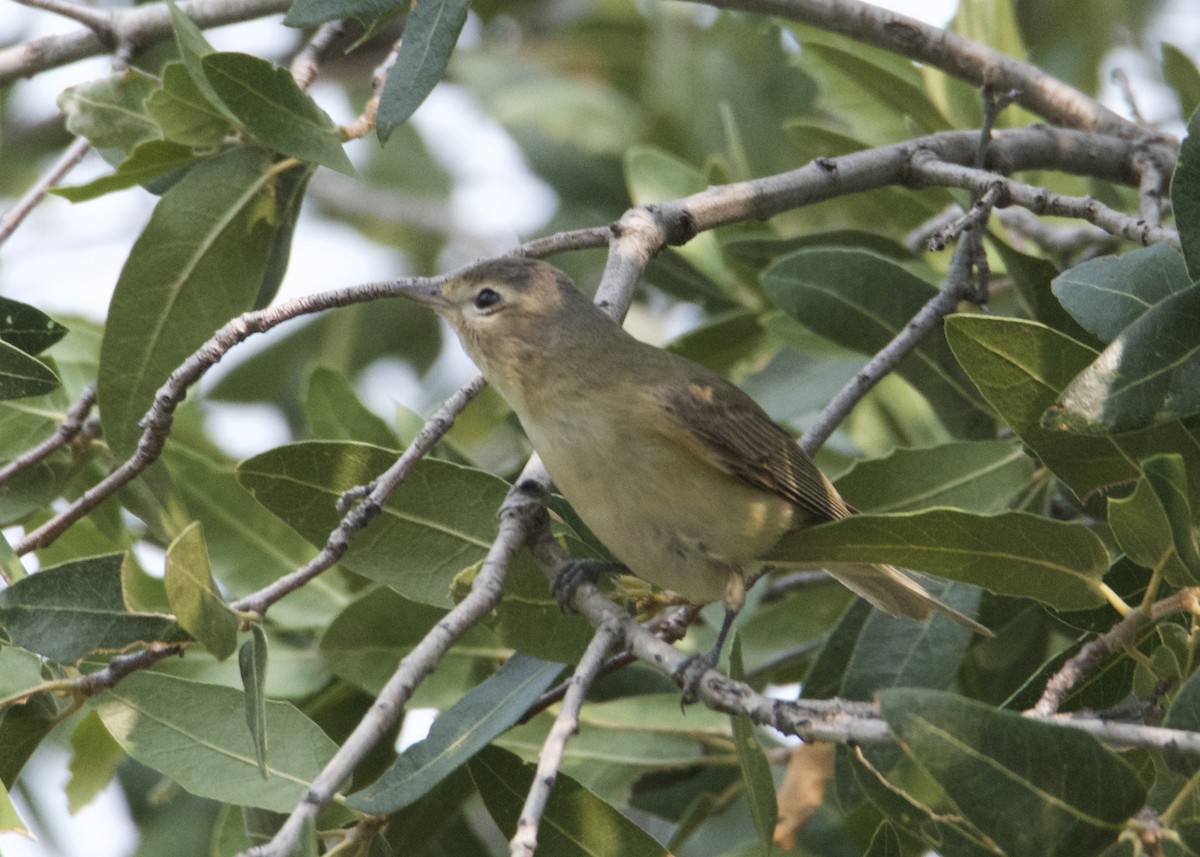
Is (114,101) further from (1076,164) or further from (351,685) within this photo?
(1076,164)

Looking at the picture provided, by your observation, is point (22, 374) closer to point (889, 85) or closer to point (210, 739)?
point (210, 739)

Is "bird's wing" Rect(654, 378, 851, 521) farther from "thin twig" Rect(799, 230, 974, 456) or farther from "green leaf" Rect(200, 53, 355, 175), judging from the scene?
"green leaf" Rect(200, 53, 355, 175)

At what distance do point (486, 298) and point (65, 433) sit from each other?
117 centimetres

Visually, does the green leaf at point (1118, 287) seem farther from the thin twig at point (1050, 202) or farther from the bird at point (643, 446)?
the bird at point (643, 446)

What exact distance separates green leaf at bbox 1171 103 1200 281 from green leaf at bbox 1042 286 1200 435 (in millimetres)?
110

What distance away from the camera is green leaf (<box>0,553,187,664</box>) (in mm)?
2662

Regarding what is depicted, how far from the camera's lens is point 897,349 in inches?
134

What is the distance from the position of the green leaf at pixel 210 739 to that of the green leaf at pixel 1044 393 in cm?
152

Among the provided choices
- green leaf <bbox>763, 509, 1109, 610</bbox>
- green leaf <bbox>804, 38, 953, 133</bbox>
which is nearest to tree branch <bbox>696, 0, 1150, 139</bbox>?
green leaf <bbox>804, 38, 953, 133</bbox>

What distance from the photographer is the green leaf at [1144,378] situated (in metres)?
2.42

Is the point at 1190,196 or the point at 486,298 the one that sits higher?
the point at 1190,196

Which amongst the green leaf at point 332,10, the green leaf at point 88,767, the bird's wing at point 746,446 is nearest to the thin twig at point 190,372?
the green leaf at point 332,10

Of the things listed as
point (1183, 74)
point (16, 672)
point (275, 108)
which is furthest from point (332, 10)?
point (1183, 74)

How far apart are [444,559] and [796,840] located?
5.63ft
